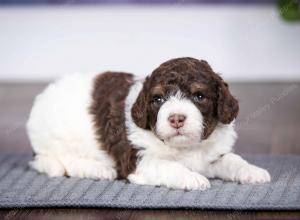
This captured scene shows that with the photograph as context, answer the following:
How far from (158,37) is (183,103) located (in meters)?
5.00

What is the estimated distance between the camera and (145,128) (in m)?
3.74

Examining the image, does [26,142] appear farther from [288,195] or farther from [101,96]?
[288,195]

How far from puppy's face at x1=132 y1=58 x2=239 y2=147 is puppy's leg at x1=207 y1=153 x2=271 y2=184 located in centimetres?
27

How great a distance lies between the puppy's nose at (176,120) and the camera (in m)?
3.42

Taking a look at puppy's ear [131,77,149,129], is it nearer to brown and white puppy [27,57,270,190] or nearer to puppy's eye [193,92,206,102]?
brown and white puppy [27,57,270,190]

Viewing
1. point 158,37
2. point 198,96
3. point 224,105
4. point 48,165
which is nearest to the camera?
point 198,96

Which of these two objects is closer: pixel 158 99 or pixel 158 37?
pixel 158 99

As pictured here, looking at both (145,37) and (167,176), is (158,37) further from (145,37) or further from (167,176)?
(167,176)

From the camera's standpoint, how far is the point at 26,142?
5.27m

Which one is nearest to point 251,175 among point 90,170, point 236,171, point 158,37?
point 236,171

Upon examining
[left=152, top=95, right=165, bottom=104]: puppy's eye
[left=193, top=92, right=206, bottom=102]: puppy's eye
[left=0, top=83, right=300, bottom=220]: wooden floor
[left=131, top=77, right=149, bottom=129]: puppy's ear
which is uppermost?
[left=193, top=92, right=206, bottom=102]: puppy's eye

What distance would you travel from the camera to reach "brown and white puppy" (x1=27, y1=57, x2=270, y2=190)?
354 cm

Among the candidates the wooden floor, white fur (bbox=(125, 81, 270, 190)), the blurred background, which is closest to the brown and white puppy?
white fur (bbox=(125, 81, 270, 190))

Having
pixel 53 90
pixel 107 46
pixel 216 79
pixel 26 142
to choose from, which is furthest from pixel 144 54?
pixel 216 79
